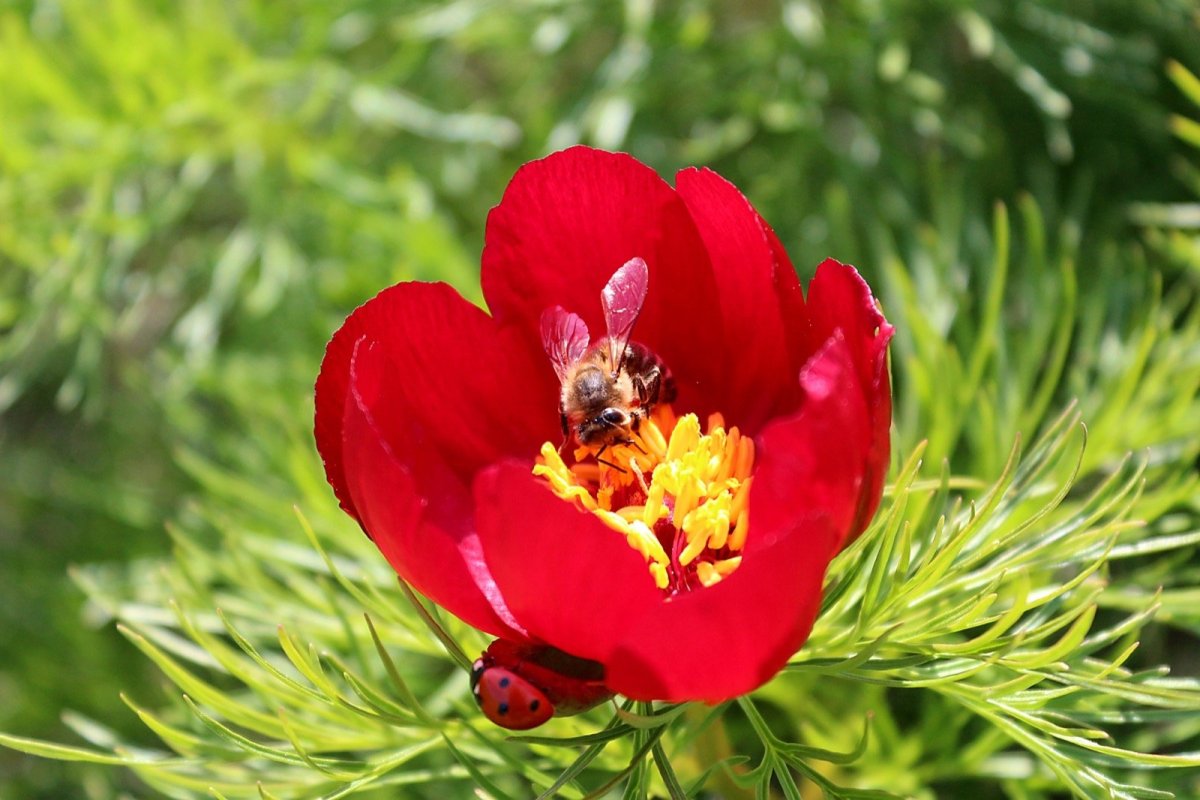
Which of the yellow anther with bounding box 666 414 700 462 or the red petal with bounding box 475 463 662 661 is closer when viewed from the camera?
the red petal with bounding box 475 463 662 661

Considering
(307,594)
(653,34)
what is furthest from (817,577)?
(653,34)

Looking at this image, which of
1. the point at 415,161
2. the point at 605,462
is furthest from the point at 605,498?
the point at 415,161

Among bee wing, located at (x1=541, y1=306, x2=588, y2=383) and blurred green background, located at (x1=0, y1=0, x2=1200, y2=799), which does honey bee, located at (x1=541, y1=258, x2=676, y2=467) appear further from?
blurred green background, located at (x1=0, y1=0, x2=1200, y2=799)

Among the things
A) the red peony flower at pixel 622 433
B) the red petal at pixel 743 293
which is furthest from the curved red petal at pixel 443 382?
the red petal at pixel 743 293

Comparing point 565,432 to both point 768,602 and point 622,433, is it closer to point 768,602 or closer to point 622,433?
point 622,433

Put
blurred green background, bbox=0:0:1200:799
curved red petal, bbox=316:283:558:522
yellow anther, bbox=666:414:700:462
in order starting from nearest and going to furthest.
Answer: curved red petal, bbox=316:283:558:522, yellow anther, bbox=666:414:700:462, blurred green background, bbox=0:0:1200:799

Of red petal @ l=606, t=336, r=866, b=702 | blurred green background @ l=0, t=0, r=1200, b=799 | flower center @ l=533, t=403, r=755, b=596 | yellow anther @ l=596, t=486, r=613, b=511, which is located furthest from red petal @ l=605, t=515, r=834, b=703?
blurred green background @ l=0, t=0, r=1200, b=799

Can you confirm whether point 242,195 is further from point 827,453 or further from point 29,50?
point 827,453

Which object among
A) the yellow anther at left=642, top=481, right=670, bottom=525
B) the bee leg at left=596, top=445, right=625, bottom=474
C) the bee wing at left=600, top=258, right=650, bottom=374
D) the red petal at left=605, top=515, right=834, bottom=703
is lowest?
the red petal at left=605, top=515, right=834, bottom=703
